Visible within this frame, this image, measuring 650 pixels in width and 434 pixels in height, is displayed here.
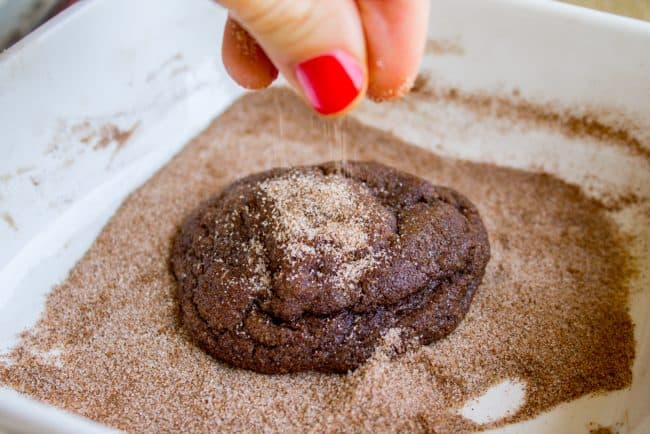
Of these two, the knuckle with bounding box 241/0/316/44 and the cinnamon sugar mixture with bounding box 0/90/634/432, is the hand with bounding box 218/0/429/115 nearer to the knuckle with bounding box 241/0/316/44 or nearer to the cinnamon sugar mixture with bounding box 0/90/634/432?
the knuckle with bounding box 241/0/316/44

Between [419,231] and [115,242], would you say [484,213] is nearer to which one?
[419,231]

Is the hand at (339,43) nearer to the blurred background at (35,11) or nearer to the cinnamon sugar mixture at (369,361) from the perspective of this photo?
the cinnamon sugar mixture at (369,361)

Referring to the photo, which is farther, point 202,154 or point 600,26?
point 202,154

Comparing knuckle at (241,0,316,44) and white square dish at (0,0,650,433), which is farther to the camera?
white square dish at (0,0,650,433)

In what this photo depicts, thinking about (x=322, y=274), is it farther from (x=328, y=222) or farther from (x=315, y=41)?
(x=315, y=41)

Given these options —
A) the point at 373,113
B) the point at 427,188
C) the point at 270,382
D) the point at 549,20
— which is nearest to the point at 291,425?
the point at 270,382

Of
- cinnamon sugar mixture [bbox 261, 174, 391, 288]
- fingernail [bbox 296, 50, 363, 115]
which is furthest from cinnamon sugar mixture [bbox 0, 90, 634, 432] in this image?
fingernail [bbox 296, 50, 363, 115]
